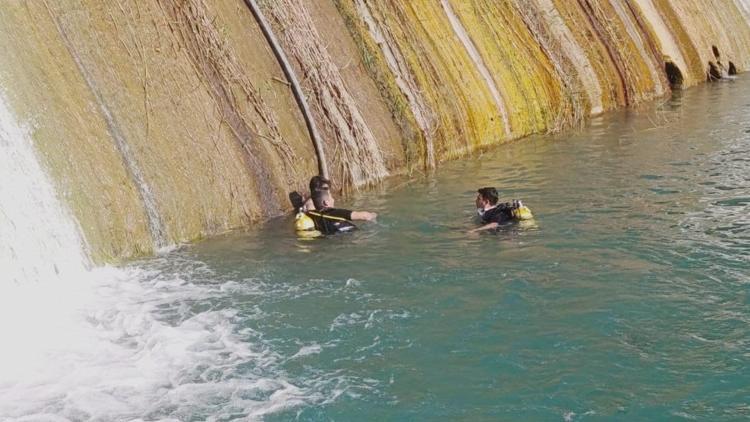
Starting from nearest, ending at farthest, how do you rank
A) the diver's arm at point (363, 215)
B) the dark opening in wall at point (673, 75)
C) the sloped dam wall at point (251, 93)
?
the sloped dam wall at point (251, 93) → the diver's arm at point (363, 215) → the dark opening in wall at point (673, 75)

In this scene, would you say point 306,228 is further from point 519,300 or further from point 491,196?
point 519,300

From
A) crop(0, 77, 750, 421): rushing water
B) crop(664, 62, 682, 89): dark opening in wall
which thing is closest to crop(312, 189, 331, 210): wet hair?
crop(0, 77, 750, 421): rushing water

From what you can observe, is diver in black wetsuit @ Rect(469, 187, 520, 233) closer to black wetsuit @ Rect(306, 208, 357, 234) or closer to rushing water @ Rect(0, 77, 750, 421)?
rushing water @ Rect(0, 77, 750, 421)

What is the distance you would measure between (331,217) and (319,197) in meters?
0.47

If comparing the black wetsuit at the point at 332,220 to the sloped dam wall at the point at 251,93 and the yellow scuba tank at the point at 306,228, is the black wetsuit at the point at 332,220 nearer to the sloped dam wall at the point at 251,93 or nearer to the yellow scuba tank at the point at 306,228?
the yellow scuba tank at the point at 306,228

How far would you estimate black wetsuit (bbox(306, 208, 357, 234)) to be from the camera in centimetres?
1220

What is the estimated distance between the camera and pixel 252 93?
1382cm

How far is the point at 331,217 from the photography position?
40.3ft

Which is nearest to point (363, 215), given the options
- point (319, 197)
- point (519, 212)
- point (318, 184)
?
point (319, 197)

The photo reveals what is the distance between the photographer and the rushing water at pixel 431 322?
744 cm

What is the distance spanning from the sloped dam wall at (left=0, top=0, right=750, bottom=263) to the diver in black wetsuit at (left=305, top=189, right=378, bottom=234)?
101cm

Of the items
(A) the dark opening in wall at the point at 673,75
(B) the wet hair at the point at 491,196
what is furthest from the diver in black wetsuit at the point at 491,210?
(A) the dark opening in wall at the point at 673,75

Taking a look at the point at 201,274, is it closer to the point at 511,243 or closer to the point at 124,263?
the point at 124,263

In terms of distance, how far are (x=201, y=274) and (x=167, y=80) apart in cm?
327
